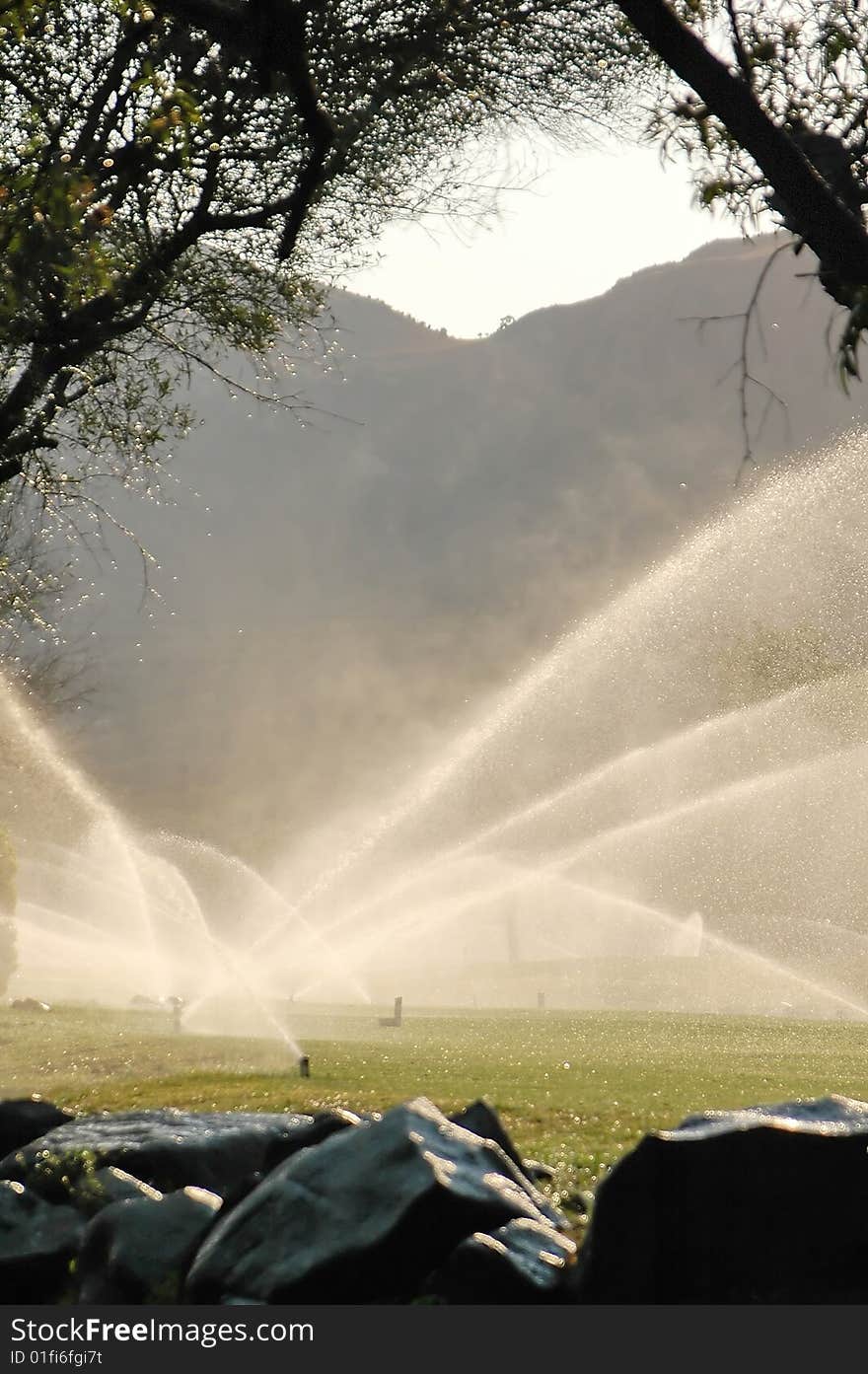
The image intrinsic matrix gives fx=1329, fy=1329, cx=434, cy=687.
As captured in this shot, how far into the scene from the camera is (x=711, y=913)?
55719mm

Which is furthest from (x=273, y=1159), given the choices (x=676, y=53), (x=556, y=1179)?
(x=676, y=53)

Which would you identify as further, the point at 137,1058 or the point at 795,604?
the point at 795,604

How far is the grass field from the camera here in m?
11.8

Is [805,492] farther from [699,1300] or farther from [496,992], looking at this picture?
[699,1300]

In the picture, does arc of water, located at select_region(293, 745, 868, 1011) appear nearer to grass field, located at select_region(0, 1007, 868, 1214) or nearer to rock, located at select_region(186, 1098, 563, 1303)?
grass field, located at select_region(0, 1007, 868, 1214)

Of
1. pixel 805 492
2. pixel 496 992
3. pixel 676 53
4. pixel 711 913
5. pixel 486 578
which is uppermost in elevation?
pixel 486 578

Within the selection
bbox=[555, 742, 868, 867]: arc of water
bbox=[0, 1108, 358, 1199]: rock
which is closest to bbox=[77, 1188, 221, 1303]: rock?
bbox=[0, 1108, 358, 1199]: rock

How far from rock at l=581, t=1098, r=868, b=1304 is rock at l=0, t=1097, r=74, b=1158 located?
16.9ft

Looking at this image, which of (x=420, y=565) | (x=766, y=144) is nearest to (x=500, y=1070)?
(x=766, y=144)

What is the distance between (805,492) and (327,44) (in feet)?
76.3

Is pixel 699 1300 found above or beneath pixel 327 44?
beneath

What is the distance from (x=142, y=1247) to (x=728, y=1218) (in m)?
3.14

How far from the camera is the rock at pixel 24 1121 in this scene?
9688mm

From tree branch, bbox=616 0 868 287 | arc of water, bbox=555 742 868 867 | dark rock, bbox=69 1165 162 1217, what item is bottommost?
dark rock, bbox=69 1165 162 1217
